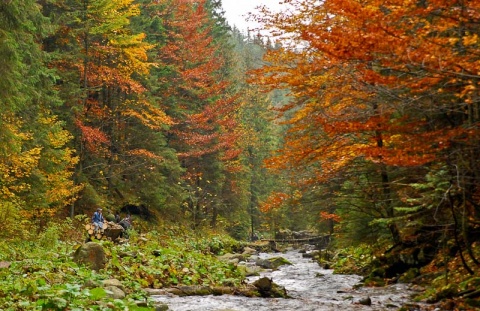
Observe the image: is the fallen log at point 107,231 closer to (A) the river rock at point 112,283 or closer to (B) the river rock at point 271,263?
(A) the river rock at point 112,283

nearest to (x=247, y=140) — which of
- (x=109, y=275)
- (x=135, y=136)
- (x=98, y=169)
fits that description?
(x=135, y=136)

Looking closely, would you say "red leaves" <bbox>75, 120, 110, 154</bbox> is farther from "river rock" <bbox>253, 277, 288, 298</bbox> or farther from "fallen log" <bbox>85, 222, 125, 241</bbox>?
"river rock" <bbox>253, 277, 288, 298</bbox>

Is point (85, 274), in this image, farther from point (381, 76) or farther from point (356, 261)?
point (356, 261)

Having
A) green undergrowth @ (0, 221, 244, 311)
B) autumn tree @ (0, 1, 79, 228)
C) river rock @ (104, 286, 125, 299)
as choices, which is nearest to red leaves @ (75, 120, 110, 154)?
autumn tree @ (0, 1, 79, 228)

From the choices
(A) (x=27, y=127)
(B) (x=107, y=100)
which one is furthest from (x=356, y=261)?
(B) (x=107, y=100)

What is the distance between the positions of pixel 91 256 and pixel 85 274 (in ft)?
5.01

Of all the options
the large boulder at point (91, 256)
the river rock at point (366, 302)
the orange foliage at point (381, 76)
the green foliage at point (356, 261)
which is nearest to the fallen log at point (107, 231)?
the large boulder at point (91, 256)

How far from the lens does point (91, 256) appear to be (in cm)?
1144

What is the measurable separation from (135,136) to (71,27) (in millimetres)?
7083

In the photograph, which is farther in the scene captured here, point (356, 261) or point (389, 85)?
point (356, 261)

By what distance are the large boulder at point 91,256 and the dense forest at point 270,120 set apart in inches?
145

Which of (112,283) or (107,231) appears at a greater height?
(107,231)

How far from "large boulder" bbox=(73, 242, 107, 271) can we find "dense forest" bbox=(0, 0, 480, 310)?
3679mm

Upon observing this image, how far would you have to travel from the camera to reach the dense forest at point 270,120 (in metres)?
8.12
